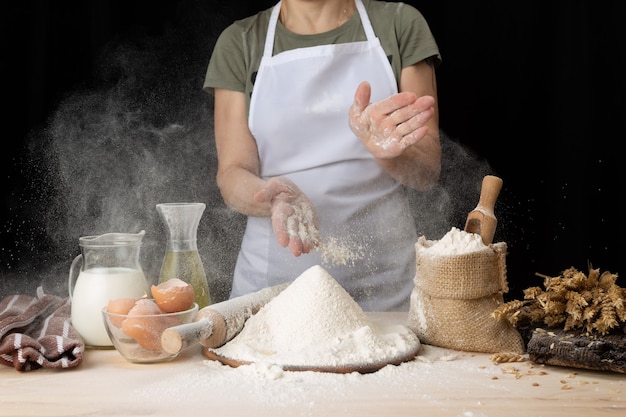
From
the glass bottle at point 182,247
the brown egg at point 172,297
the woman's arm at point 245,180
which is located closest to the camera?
the brown egg at point 172,297

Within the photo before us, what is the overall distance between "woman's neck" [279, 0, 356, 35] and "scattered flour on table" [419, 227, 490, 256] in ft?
3.78

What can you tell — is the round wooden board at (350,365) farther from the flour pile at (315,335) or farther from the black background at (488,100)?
the black background at (488,100)

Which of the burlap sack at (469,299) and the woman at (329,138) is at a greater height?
the woman at (329,138)

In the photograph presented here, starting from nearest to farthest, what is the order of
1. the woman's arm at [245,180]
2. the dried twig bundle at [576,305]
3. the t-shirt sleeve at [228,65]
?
the dried twig bundle at [576,305] < the woman's arm at [245,180] < the t-shirt sleeve at [228,65]

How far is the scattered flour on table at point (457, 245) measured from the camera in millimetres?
1498

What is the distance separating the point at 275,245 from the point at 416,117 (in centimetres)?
69

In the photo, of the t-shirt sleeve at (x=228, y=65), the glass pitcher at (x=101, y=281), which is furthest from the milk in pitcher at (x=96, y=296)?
the t-shirt sleeve at (x=228, y=65)

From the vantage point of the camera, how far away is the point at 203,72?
2.80 m

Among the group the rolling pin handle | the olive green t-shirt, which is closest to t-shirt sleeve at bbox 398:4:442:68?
the olive green t-shirt

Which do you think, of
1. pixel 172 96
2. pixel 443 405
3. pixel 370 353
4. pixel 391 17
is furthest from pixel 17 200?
pixel 443 405

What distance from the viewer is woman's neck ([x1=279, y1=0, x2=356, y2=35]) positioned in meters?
2.45

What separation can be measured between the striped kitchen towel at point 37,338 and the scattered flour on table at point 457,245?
0.74 m

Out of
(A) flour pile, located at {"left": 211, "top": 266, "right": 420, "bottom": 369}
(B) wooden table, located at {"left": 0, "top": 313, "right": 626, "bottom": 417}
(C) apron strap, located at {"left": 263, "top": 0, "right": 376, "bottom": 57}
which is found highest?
(C) apron strap, located at {"left": 263, "top": 0, "right": 376, "bottom": 57}

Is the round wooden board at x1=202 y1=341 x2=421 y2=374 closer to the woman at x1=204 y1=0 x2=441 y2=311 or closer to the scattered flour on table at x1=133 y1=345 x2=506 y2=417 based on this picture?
the scattered flour on table at x1=133 y1=345 x2=506 y2=417
